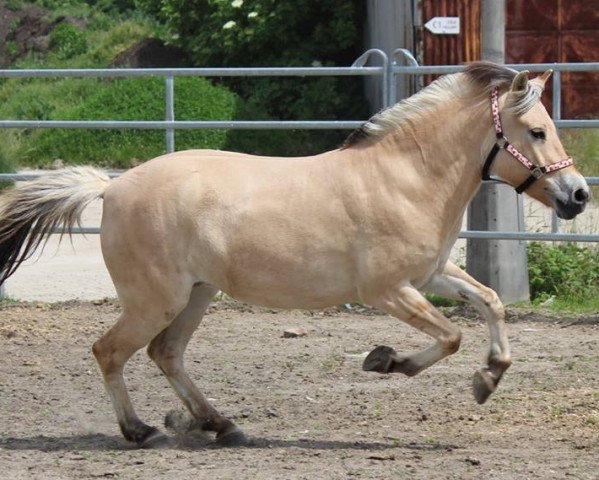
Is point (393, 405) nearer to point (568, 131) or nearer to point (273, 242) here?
point (273, 242)

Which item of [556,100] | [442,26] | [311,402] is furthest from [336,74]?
[442,26]

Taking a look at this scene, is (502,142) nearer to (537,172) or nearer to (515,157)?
(515,157)

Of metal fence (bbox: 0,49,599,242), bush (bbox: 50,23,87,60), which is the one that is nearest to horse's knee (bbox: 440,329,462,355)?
metal fence (bbox: 0,49,599,242)

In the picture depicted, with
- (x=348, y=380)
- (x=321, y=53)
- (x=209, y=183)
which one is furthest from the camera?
(x=321, y=53)

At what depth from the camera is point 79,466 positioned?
18.4 feet

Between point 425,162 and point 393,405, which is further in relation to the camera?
point 393,405

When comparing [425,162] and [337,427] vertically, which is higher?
[425,162]

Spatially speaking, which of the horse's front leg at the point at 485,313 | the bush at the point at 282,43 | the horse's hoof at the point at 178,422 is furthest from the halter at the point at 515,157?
the bush at the point at 282,43

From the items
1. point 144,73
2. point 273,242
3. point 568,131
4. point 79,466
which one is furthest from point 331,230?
point 568,131

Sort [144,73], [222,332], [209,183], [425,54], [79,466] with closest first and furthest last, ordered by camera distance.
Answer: [79,466]
[209,183]
[222,332]
[144,73]
[425,54]

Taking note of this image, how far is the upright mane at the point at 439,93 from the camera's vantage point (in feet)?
19.7

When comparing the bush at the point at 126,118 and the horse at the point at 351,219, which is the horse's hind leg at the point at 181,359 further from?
the bush at the point at 126,118

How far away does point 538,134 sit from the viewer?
5.88 metres

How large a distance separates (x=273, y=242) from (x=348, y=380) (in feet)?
5.60
